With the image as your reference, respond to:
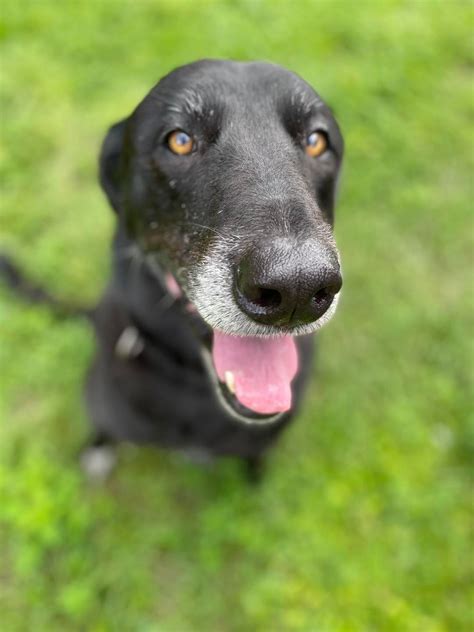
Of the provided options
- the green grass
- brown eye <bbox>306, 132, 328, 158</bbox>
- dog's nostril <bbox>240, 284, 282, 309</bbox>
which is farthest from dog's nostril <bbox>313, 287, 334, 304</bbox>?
the green grass

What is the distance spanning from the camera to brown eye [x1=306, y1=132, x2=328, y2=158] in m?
2.01

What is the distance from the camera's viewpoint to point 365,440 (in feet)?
11.5

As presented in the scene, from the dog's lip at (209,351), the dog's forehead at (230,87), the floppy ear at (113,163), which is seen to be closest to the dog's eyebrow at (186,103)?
the dog's forehead at (230,87)

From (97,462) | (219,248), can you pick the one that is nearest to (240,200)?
(219,248)

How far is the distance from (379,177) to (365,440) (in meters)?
2.35

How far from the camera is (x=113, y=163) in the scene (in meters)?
2.27

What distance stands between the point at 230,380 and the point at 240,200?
0.66 metres

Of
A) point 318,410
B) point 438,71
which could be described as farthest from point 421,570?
point 438,71

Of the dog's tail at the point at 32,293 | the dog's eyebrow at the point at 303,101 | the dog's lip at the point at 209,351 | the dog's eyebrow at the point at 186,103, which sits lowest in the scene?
the dog's tail at the point at 32,293

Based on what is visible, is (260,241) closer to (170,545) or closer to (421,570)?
(170,545)

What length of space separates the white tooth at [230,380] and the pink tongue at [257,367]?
1 cm

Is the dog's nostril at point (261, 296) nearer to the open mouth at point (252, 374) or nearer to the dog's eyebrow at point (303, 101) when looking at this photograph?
the open mouth at point (252, 374)

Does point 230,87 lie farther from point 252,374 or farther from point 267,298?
point 252,374

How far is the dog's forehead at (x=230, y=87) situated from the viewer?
1.88 meters
